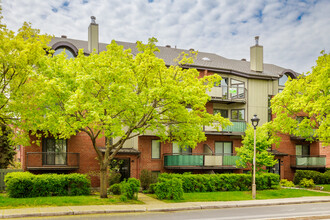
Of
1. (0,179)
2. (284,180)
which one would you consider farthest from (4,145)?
(284,180)

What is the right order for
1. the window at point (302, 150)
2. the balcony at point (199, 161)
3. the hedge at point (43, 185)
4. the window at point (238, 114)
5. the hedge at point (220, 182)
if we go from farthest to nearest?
the window at point (302, 150) → the window at point (238, 114) → the balcony at point (199, 161) → the hedge at point (220, 182) → the hedge at point (43, 185)

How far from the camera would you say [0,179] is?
71.4 ft

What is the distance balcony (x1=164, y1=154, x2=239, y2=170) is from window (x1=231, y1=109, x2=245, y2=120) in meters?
4.27

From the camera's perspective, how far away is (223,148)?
2984 cm

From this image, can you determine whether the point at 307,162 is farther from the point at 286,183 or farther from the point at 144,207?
the point at 144,207

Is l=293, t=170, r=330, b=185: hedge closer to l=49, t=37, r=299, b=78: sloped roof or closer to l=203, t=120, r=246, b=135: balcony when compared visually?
l=203, t=120, r=246, b=135: balcony

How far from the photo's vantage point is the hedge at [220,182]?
23.3m

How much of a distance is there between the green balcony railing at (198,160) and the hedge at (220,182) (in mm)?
2331

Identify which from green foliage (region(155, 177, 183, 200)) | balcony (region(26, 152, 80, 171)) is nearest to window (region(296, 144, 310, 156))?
green foliage (region(155, 177, 183, 200))

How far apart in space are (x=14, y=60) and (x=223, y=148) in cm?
1971

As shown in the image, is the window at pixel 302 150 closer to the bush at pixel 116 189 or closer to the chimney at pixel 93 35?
the bush at pixel 116 189

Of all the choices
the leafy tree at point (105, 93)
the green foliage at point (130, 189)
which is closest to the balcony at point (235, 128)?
the leafy tree at point (105, 93)

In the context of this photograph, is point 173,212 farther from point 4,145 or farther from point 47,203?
point 4,145

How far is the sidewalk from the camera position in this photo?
14133 mm
